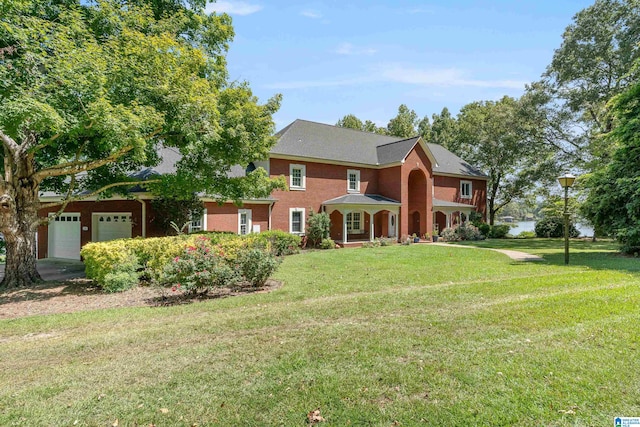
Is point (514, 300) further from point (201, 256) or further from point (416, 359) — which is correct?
point (201, 256)

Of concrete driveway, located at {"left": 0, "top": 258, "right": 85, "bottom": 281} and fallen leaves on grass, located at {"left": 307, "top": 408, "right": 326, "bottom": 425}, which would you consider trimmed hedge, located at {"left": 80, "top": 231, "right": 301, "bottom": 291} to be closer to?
concrete driveway, located at {"left": 0, "top": 258, "right": 85, "bottom": 281}

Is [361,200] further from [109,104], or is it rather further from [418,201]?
[109,104]

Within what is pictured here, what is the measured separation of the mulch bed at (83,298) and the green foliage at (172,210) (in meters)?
5.15

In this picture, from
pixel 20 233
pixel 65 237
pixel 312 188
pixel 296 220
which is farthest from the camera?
pixel 312 188

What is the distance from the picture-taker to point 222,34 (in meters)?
12.5

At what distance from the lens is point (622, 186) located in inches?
562

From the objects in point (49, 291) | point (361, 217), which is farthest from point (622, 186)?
point (49, 291)

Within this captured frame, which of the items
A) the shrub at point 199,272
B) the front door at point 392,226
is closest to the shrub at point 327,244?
the front door at point 392,226

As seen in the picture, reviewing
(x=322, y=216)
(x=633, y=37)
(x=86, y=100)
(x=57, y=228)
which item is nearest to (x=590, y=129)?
(x=633, y=37)

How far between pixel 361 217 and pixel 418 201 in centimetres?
507

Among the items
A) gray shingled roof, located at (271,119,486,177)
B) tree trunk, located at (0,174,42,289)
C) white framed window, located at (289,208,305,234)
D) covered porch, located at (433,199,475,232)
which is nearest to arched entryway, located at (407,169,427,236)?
covered porch, located at (433,199,475,232)

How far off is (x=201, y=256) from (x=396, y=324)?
17.5ft

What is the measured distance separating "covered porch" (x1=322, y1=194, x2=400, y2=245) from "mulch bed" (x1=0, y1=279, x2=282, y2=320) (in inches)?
501

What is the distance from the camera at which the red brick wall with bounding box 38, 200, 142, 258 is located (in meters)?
15.4
